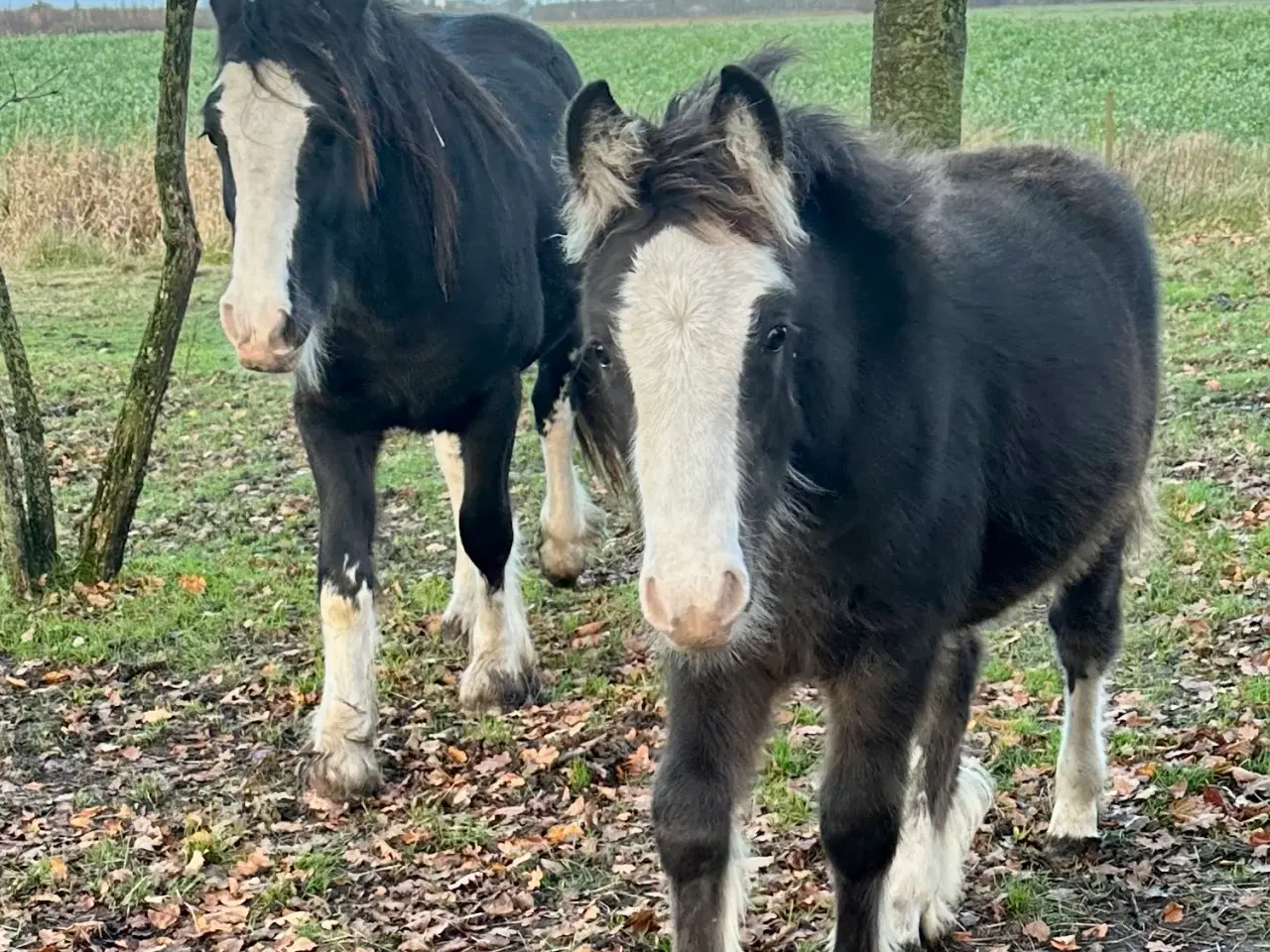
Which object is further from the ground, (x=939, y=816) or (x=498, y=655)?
(x=939, y=816)

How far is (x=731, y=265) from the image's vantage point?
2.67 m

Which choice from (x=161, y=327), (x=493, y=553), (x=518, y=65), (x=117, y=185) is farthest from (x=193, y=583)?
(x=117, y=185)

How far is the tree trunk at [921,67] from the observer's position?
6.92 meters

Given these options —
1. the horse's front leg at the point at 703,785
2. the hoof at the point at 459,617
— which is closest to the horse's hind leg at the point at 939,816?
the horse's front leg at the point at 703,785

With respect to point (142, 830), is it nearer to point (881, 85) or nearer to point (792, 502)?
point (792, 502)

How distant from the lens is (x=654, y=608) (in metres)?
2.45

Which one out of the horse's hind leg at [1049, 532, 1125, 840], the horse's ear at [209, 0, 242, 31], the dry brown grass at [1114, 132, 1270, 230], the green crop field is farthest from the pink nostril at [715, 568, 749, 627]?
the green crop field

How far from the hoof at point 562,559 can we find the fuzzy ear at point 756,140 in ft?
14.3

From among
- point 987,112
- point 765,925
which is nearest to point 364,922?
point 765,925

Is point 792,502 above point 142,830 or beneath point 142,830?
above

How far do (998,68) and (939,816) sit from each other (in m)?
30.1

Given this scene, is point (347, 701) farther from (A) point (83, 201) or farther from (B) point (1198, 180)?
(A) point (83, 201)

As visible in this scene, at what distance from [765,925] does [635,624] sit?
261 cm

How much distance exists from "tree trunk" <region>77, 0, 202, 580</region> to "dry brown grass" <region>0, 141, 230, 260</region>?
1015 cm
